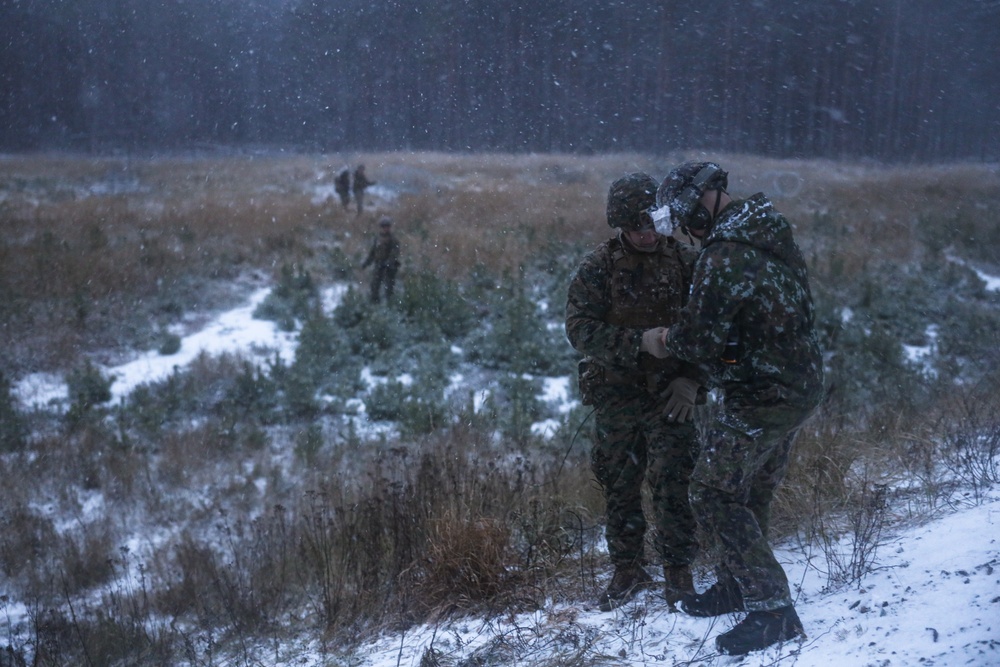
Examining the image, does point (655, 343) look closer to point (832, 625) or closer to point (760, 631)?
point (760, 631)

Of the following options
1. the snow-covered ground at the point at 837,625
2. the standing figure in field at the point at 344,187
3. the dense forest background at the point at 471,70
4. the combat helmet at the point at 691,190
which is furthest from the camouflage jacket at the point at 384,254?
the combat helmet at the point at 691,190

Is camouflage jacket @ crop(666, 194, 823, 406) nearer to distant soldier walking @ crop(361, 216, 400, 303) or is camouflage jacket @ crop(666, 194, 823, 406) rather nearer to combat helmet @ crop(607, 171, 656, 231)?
combat helmet @ crop(607, 171, 656, 231)

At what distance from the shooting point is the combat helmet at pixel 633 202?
3.49 meters

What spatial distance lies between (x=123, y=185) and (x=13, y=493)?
11604mm

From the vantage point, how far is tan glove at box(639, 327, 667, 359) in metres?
3.25

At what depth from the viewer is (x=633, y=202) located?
11.5 feet

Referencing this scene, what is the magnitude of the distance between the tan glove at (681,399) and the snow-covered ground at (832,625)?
841 millimetres

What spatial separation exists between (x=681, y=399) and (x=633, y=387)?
25 cm

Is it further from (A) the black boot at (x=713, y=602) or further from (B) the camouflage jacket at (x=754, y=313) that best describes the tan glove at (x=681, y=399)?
(A) the black boot at (x=713, y=602)

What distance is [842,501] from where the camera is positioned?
4.51m

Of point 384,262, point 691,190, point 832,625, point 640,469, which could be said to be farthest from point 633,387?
point 384,262

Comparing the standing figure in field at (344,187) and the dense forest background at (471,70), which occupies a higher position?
the dense forest background at (471,70)

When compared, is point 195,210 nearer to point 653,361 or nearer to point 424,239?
point 424,239

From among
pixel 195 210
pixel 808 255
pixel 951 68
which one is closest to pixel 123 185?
pixel 195 210
